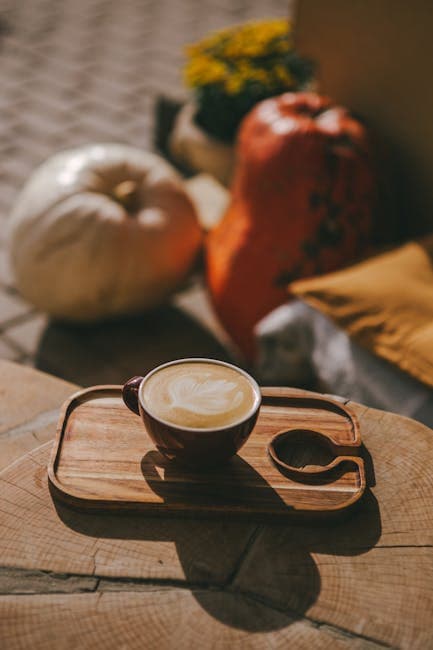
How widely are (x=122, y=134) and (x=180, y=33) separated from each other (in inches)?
79.0

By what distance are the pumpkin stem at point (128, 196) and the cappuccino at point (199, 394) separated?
160 cm

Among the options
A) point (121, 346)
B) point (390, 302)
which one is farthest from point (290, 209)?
point (121, 346)

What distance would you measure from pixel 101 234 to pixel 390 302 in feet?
3.71

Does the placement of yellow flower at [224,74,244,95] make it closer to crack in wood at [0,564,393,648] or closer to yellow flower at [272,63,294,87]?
yellow flower at [272,63,294,87]

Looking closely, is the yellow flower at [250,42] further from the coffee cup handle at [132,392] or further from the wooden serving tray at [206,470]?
the coffee cup handle at [132,392]

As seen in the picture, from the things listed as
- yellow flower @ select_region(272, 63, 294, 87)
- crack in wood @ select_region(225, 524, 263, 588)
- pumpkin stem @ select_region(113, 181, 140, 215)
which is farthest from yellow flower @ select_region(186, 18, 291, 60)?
crack in wood @ select_region(225, 524, 263, 588)

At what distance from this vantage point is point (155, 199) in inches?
108

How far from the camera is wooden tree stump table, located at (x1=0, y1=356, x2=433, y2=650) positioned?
951 millimetres

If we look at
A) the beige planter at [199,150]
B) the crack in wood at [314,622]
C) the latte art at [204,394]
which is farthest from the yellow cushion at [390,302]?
the beige planter at [199,150]

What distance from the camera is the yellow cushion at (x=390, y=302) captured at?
74.7 inches

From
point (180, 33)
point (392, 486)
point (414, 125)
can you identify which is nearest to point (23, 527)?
point (392, 486)

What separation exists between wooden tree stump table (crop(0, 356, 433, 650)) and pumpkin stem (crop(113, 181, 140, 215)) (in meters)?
1.64

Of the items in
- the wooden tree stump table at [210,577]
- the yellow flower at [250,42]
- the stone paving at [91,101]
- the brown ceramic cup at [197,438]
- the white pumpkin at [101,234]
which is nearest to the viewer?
the wooden tree stump table at [210,577]

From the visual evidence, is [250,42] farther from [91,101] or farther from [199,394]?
[199,394]
